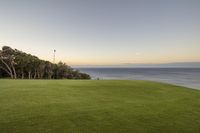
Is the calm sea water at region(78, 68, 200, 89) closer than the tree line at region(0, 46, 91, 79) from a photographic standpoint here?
No

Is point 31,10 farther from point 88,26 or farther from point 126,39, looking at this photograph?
point 126,39

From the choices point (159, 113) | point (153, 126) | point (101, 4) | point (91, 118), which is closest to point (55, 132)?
point (91, 118)

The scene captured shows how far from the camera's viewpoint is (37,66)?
40.7 metres

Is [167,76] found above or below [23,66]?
below


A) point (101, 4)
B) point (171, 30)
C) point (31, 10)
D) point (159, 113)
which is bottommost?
point (159, 113)

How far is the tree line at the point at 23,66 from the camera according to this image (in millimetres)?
37312

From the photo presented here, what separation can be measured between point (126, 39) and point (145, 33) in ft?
18.5

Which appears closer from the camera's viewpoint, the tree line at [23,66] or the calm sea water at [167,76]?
the tree line at [23,66]

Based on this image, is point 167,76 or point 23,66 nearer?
point 23,66

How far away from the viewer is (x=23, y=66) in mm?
38531

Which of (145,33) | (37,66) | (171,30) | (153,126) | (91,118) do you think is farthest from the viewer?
(37,66)

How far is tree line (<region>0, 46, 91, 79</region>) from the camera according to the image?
37312 millimetres

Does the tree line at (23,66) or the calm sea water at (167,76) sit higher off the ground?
the tree line at (23,66)

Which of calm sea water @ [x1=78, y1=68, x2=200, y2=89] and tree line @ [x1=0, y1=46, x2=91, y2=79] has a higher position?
tree line @ [x1=0, y1=46, x2=91, y2=79]
